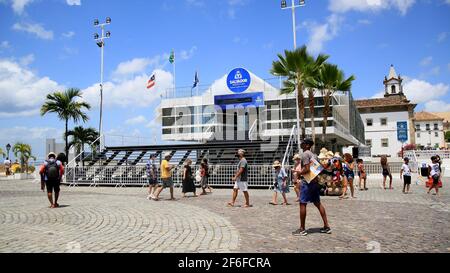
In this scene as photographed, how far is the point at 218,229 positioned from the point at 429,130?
10922cm

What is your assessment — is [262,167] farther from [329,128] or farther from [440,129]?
[440,129]

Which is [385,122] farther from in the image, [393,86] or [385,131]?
[393,86]

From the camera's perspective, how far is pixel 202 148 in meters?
22.5

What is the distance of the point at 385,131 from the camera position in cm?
7381

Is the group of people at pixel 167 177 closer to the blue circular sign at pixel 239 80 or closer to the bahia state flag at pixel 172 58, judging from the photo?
the blue circular sign at pixel 239 80

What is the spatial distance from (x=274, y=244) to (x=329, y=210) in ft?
15.3

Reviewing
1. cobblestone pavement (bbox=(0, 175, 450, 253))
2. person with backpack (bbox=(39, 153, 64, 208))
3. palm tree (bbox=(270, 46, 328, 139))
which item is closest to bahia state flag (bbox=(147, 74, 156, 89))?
palm tree (bbox=(270, 46, 328, 139))

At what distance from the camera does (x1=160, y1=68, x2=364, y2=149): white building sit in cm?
3197

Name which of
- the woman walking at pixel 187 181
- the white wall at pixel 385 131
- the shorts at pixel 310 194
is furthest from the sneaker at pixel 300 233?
the white wall at pixel 385 131

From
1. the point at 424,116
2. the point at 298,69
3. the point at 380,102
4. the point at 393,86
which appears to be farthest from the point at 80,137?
the point at 424,116

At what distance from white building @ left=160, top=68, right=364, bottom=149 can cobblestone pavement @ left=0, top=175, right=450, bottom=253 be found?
21891mm

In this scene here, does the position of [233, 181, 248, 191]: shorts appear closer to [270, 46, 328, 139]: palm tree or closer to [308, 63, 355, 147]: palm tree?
[270, 46, 328, 139]: palm tree

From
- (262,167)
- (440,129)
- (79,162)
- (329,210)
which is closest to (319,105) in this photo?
(262,167)
